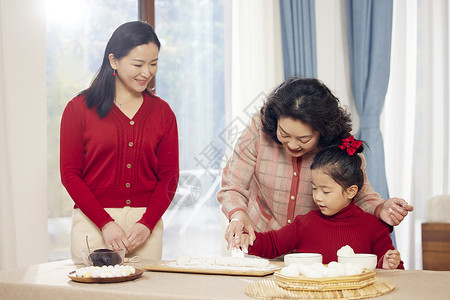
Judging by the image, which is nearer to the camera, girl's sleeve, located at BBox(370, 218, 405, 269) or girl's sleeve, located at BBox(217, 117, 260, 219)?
girl's sleeve, located at BBox(370, 218, 405, 269)

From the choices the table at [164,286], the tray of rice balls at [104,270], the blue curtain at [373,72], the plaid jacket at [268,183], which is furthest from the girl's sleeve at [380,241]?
the blue curtain at [373,72]

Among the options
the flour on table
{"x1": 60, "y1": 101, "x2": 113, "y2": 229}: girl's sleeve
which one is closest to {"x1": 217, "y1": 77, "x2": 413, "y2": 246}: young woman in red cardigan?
the flour on table

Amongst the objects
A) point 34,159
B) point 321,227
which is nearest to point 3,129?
point 34,159

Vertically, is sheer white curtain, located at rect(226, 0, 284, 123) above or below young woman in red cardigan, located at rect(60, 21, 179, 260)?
above

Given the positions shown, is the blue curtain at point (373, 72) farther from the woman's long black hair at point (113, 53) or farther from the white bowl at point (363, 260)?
the white bowl at point (363, 260)

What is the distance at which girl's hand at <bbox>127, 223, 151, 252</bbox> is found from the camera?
2.08 meters

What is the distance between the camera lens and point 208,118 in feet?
13.3

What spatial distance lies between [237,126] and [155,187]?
1.79 meters

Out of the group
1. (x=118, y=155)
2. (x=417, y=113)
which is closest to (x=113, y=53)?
(x=118, y=155)

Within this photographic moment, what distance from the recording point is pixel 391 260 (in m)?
1.72

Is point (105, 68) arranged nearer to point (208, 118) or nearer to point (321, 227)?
point (321, 227)

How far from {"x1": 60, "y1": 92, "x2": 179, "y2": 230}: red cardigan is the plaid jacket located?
12.0 inches

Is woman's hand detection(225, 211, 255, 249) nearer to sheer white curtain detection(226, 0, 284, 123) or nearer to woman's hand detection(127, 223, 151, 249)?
woman's hand detection(127, 223, 151, 249)

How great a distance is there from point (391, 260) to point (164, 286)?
716 mm
